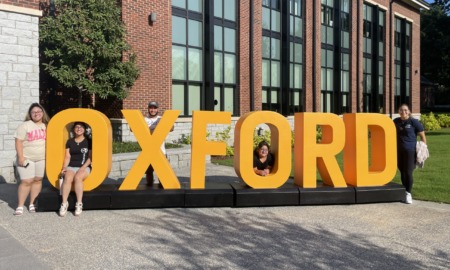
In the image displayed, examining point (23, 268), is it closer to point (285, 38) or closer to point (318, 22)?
point (285, 38)

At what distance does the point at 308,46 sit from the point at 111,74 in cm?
1259

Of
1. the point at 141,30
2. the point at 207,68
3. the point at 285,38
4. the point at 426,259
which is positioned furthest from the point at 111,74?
the point at 285,38

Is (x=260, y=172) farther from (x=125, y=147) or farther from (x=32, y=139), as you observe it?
(x=125, y=147)

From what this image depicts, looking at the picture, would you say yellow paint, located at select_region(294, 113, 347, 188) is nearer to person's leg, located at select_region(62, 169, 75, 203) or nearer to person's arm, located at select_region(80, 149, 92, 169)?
person's arm, located at select_region(80, 149, 92, 169)

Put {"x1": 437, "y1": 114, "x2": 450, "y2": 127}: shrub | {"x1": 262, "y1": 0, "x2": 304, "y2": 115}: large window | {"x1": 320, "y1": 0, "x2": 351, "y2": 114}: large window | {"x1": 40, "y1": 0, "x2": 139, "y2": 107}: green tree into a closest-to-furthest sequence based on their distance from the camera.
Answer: {"x1": 40, "y1": 0, "x2": 139, "y2": 107}: green tree, {"x1": 262, "y1": 0, "x2": 304, "y2": 115}: large window, {"x1": 320, "y1": 0, "x2": 351, "y2": 114}: large window, {"x1": 437, "y1": 114, "x2": 450, "y2": 127}: shrub

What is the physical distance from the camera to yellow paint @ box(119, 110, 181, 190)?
7027 mm

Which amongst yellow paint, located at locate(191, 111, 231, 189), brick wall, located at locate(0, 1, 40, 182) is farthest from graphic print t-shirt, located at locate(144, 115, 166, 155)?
brick wall, located at locate(0, 1, 40, 182)

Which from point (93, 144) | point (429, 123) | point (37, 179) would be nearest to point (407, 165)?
point (93, 144)

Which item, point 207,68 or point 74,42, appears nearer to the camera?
point 74,42

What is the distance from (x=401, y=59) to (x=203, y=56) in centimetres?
1895

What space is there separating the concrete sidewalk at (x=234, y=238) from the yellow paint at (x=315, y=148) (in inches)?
21.9

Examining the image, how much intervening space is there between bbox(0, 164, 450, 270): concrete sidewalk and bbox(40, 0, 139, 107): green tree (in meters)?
5.00

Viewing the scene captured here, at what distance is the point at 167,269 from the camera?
Result: 164 inches

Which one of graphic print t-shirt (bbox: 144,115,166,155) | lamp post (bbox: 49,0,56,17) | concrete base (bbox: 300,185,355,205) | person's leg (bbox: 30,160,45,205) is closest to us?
person's leg (bbox: 30,160,45,205)
